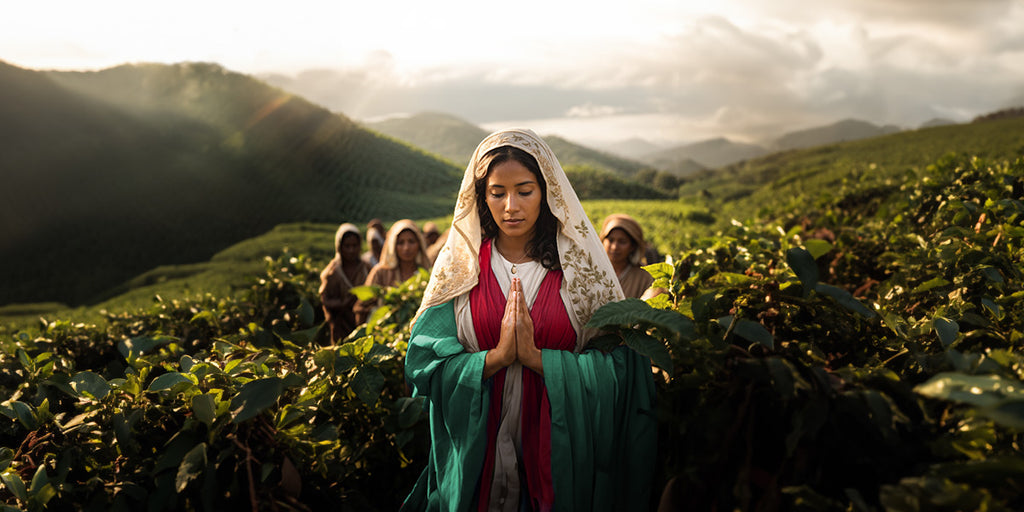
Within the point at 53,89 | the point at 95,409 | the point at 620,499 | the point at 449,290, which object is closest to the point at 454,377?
the point at 449,290

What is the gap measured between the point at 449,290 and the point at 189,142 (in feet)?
116

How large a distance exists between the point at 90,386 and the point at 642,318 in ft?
6.01

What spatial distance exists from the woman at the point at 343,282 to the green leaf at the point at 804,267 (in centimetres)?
448

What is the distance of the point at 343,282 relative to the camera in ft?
18.5

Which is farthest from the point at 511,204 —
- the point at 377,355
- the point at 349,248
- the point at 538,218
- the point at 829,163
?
the point at 829,163

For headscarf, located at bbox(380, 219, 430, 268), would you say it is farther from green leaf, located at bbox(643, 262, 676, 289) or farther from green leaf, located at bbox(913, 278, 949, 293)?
green leaf, located at bbox(913, 278, 949, 293)

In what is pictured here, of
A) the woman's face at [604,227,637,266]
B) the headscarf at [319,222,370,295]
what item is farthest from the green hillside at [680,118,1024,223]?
the headscarf at [319,222,370,295]

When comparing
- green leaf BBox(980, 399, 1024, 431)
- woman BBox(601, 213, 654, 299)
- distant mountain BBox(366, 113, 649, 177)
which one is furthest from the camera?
distant mountain BBox(366, 113, 649, 177)

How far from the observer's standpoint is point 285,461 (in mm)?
1694

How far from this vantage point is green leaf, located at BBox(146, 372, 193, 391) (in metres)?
1.66

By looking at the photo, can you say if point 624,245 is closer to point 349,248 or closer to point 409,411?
point 409,411

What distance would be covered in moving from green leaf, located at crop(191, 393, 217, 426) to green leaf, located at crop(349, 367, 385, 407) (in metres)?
0.48

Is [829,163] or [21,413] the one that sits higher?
[829,163]

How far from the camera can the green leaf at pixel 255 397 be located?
1.57 m
